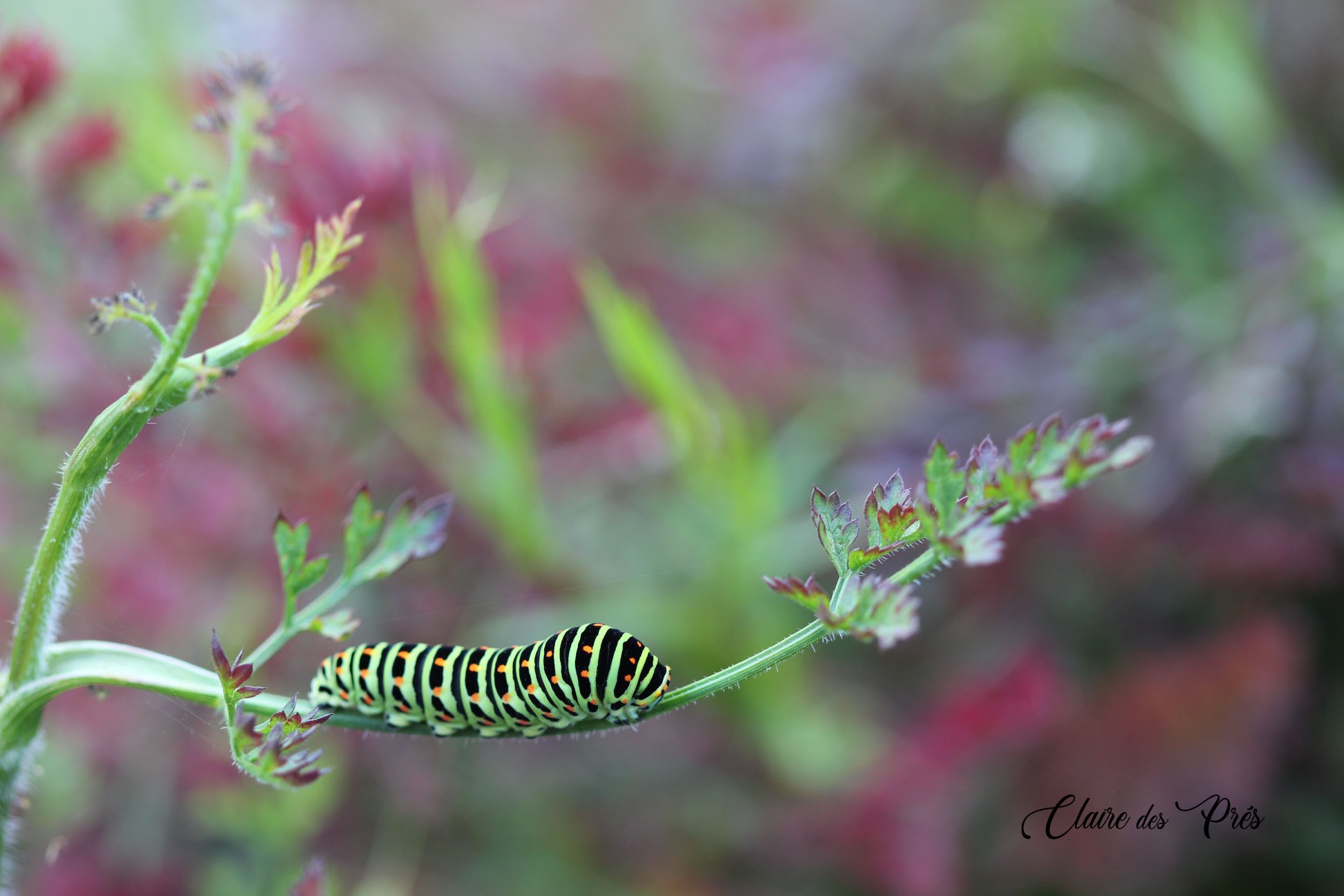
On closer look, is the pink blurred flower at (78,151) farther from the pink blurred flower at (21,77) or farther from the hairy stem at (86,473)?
the hairy stem at (86,473)

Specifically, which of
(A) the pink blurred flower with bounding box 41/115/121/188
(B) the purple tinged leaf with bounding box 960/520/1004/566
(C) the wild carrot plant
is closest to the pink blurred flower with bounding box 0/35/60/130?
(A) the pink blurred flower with bounding box 41/115/121/188

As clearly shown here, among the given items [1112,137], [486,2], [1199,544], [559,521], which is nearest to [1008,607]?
[1199,544]

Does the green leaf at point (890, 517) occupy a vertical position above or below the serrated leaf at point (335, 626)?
below

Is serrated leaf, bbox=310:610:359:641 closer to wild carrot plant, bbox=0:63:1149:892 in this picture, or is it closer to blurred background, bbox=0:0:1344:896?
wild carrot plant, bbox=0:63:1149:892

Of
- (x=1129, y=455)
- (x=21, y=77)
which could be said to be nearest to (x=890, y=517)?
(x=1129, y=455)

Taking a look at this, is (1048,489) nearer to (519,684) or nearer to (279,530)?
(519,684)

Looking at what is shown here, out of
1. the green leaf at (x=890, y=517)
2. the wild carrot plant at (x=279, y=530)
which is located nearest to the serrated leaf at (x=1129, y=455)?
the wild carrot plant at (x=279, y=530)
